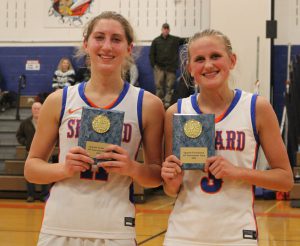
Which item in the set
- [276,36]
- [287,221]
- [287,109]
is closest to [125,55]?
[287,221]

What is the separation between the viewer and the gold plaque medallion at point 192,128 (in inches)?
110

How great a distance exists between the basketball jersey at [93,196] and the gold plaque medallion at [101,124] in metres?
0.19

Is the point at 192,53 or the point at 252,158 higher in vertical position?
the point at 192,53

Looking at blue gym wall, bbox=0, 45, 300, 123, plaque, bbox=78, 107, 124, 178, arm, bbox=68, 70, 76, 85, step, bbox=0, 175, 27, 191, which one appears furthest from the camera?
blue gym wall, bbox=0, 45, 300, 123

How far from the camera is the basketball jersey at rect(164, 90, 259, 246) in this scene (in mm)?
2779

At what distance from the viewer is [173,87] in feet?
45.3

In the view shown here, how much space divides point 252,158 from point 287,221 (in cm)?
555

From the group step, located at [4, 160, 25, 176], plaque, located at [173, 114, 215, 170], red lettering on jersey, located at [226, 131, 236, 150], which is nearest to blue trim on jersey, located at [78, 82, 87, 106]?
plaque, located at [173, 114, 215, 170]

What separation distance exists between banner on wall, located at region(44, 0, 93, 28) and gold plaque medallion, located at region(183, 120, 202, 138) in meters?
12.8

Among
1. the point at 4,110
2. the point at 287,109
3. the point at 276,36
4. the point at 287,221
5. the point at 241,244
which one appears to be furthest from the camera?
the point at 4,110

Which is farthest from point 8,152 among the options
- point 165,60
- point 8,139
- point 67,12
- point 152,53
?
point 67,12

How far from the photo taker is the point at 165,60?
1361 centimetres

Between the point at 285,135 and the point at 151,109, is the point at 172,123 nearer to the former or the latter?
the point at 151,109

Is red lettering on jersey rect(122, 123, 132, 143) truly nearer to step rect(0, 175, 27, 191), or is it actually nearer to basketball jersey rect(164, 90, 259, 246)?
basketball jersey rect(164, 90, 259, 246)
